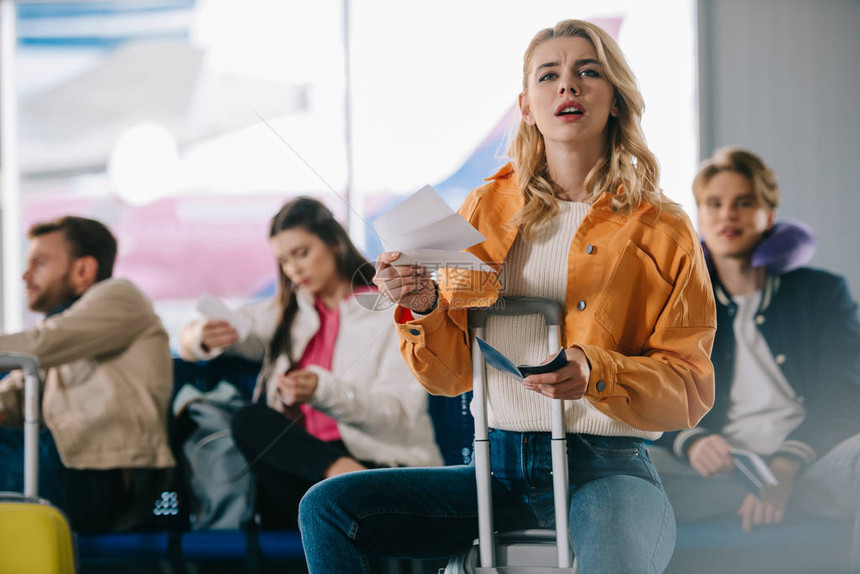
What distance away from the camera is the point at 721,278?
1962 mm

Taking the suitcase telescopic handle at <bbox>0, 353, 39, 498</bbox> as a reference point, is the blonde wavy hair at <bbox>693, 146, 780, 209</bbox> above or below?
above

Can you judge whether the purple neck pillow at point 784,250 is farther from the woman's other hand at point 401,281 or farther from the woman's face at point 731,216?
the woman's other hand at point 401,281

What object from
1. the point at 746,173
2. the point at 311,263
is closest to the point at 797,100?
the point at 746,173

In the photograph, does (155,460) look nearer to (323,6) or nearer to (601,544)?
(601,544)

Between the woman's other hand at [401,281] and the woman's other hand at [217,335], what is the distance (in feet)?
3.73

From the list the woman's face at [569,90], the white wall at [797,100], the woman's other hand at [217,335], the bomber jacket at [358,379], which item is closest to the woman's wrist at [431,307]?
the woman's face at [569,90]

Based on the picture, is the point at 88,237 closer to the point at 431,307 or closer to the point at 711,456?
the point at 431,307

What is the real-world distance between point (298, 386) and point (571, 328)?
103cm

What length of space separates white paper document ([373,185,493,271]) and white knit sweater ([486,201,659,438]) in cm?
16

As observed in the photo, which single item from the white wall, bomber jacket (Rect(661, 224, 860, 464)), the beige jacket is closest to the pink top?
the beige jacket

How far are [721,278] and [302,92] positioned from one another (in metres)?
1.55

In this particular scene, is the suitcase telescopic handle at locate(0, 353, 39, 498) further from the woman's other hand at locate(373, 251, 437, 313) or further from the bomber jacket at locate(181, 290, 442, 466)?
the woman's other hand at locate(373, 251, 437, 313)

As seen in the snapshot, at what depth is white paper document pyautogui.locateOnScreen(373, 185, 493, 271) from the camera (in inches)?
35.6

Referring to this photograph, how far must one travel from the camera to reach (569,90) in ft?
3.40
